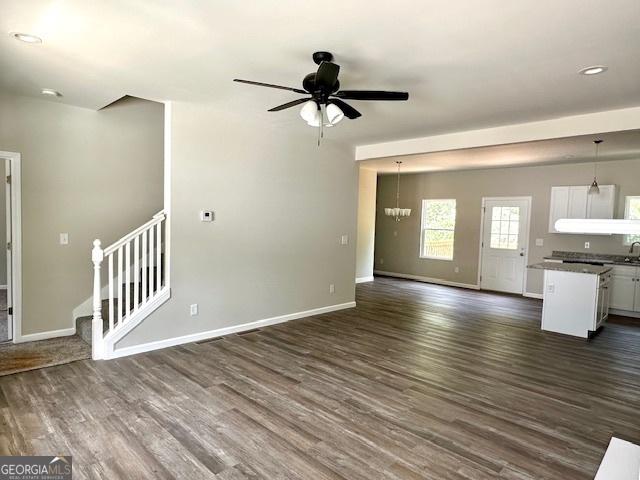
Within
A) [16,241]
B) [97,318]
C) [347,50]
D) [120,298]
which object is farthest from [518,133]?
[16,241]

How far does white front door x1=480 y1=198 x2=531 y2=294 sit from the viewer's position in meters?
8.02

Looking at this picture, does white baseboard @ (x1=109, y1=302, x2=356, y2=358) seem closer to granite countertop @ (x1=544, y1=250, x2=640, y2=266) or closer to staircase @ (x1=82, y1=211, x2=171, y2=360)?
staircase @ (x1=82, y1=211, x2=171, y2=360)

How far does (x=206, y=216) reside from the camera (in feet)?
14.7

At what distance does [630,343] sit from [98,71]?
6.62 meters

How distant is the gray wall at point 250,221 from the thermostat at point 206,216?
64 millimetres

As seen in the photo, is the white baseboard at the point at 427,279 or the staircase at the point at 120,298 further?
the white baseboard at the point at 427,279

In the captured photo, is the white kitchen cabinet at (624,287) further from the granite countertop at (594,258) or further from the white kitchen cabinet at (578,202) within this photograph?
the white kitchen cabinet at (578,202)

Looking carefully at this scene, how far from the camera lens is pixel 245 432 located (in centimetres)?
266

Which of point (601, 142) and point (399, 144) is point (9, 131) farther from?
point (601, 142)

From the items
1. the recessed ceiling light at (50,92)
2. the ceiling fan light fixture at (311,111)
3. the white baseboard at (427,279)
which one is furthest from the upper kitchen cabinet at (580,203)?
the recessed ceiling light at (50,92)

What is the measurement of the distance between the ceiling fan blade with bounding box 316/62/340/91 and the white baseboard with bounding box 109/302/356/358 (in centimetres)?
317

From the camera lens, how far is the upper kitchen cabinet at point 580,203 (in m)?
6.77

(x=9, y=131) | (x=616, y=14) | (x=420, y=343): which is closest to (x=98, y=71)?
(x=9, y=131)

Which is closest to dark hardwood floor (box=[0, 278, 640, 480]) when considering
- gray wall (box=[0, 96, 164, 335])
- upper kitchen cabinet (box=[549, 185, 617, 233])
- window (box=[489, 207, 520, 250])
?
gray wall (box=[0, 96, 164, 335])
